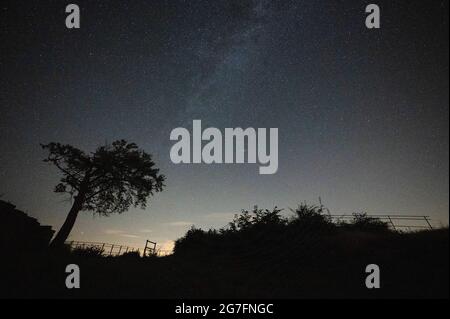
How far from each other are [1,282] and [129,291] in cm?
450

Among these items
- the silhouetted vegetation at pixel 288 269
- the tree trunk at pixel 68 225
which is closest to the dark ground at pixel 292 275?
the silhouetted vegetation at pixel 288 269

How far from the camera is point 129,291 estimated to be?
9133 millimetres

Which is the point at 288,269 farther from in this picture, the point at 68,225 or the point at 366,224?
the point at 68,225

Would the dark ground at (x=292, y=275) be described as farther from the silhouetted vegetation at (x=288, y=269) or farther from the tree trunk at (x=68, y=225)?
the tree trunk at (x=68, y=225)

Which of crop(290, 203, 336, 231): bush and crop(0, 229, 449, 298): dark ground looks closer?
crop(0, 229, 449, 298): dark ground

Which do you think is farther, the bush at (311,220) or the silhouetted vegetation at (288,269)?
the bush at (311,220)

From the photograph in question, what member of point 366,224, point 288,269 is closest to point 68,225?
point 288,269

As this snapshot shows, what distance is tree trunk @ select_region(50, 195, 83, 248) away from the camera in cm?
2050

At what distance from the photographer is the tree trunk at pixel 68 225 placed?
20500mm

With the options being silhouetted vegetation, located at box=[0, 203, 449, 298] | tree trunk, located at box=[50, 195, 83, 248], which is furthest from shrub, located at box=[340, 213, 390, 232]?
tree trunk, located at box=[50, 195, 83, 248]

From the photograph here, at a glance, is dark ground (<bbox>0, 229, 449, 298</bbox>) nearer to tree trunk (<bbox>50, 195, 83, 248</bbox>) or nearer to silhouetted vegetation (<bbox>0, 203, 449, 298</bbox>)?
silhouetted vegetation (<bbox>0, 203, 449, 298</bbox>)

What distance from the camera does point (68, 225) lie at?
21406 millimetres

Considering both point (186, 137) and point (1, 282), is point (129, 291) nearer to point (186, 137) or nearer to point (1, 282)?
point (1, 282)

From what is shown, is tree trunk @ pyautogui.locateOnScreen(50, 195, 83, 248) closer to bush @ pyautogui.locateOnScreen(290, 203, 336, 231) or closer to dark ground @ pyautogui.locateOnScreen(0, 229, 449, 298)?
dark ground @ pyautogui.locateOnScreen(0, 229, 449, 298)
